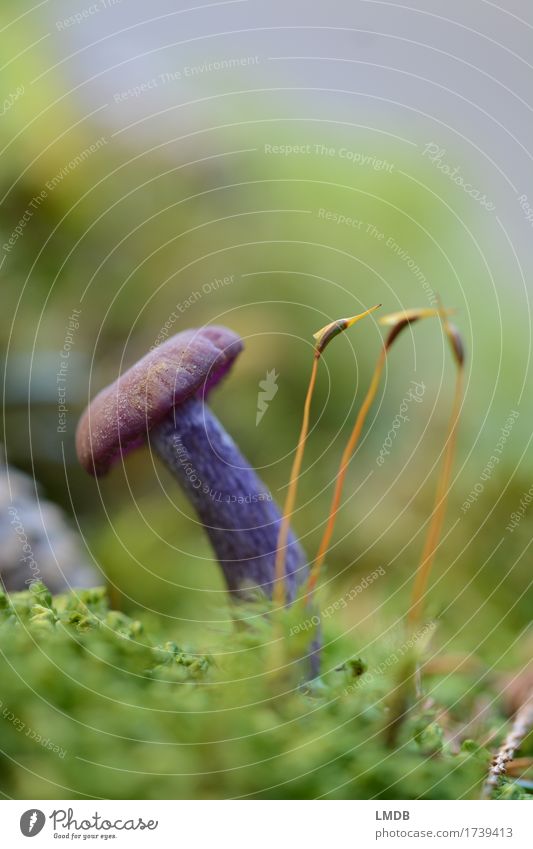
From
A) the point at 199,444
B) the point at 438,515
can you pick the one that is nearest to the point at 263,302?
the point at 438,515

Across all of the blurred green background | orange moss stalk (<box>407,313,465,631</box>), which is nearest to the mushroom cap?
orange moss stalk (<box>407,313,465,631</box>)

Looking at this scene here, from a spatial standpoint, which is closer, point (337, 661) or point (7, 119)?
point (337, 661)

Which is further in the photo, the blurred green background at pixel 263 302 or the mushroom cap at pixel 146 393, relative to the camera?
the blurred green background at pixel 263 302

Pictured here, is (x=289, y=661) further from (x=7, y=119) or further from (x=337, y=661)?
(x=7, y=119)

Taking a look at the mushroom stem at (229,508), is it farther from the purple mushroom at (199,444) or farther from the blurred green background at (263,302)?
the blurred green background at (263,302)

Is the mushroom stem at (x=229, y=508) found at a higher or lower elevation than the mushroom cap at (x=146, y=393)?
lower

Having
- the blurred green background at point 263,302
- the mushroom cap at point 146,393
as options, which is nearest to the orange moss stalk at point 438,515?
the blurred green background at point 263,302

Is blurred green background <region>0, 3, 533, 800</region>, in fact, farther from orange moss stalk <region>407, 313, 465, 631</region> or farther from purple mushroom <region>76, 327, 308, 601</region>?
purple mushroom <region>76, 327, 308, 601</region>

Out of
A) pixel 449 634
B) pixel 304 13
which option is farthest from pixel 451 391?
pixel 304 13
